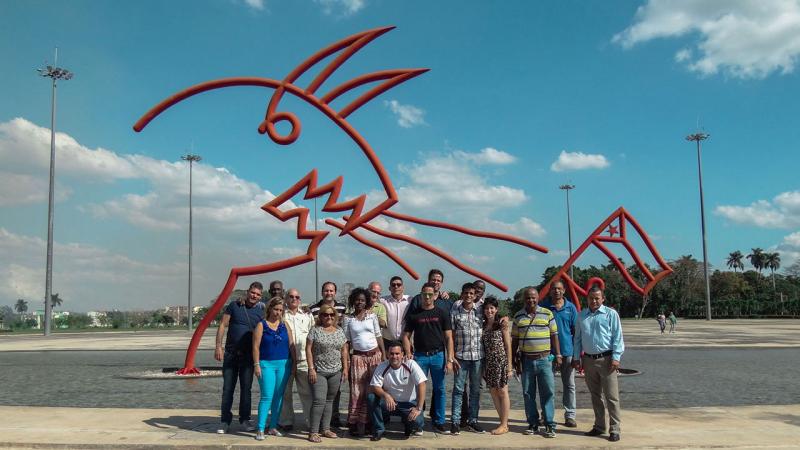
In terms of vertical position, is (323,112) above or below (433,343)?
above

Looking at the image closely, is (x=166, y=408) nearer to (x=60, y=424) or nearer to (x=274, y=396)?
(x=60, y=424)

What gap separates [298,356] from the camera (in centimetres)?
646

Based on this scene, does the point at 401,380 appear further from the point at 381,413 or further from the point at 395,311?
the point at 395,311

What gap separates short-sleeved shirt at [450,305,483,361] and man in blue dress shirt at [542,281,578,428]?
900 mm

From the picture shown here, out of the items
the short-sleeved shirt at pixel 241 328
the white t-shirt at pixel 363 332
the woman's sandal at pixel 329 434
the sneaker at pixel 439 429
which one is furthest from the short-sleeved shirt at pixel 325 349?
the sneaker at pixel 439 429

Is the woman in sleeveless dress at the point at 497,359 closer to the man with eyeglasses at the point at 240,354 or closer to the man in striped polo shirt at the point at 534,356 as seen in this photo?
the man in striped polo shirt at the point at 534,356

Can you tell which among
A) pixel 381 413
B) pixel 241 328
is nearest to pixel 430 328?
pixel 381 413

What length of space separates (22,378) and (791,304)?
62.2 meters

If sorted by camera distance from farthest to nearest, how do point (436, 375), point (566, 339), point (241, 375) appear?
point (566, 339) < point (241, 375) < point (436, 375)

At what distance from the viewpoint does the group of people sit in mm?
6195

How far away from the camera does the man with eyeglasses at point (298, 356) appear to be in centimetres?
644

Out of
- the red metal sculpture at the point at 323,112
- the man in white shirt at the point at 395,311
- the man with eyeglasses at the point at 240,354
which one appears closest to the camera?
the man with eyeglasses at the point at 240,354

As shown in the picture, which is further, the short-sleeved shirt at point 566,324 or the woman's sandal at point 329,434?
the short-sleeved shirt at point 566,324

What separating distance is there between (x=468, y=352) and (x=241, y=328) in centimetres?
236
